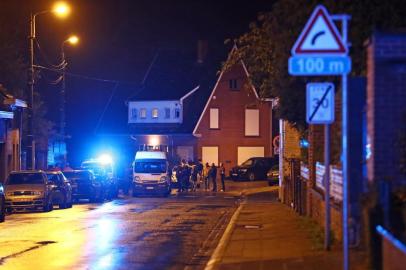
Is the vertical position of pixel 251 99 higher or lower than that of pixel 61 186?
higher

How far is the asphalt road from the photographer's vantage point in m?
14.5

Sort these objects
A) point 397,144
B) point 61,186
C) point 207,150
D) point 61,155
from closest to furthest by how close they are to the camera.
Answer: point 397,144, point 61,186, point 61,155, point 207,150

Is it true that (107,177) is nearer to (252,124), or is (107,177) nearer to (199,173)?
(199,173)

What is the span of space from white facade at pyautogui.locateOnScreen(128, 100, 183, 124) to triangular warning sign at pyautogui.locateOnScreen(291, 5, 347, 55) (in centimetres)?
5138

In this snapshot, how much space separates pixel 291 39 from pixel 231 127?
4128 centimetres

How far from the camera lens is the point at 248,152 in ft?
196

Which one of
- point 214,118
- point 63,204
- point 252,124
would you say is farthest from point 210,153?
point 63,204

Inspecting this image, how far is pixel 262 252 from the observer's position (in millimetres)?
14836

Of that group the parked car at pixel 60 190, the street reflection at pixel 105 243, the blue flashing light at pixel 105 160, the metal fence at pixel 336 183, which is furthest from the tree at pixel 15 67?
the metal fence at pixel 336 183

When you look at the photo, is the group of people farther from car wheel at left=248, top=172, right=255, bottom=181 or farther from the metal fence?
the metal fence

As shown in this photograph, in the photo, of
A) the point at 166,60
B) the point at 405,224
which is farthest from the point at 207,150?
the point at 405,224

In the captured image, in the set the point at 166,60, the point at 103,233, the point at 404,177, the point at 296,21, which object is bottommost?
the point at 103,233

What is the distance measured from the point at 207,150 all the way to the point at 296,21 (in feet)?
137

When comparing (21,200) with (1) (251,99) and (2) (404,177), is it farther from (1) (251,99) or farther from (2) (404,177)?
(1) (251,99)
